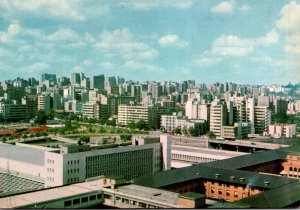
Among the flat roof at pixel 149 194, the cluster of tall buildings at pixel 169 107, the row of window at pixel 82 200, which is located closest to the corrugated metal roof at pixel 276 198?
the flat roof at pixel 149 194

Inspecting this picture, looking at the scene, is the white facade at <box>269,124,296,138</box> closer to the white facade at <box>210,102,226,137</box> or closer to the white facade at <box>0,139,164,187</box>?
the white facade at <box>210,102,226,137</box>

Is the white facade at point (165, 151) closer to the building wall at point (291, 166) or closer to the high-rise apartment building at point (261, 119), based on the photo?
the building wall at point (291, 166)

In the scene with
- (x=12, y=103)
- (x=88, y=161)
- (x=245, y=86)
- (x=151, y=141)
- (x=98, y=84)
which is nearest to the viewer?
(x=88, y=161)

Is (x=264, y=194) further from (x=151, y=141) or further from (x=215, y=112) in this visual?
(x=215, y=112)

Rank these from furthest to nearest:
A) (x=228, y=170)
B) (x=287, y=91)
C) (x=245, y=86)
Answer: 1. (x=245, y=86)
2. (x=287, y=91)
3. (x=228, y=170)

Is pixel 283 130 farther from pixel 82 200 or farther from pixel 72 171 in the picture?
pixel 82 200

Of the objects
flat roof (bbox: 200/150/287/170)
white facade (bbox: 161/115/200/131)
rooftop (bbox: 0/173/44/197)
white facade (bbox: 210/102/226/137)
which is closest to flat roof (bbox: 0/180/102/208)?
flat roof (bbox: 200/150/287/170)

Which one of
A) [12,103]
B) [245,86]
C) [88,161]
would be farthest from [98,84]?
[88,161]

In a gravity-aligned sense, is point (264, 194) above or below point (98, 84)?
below
